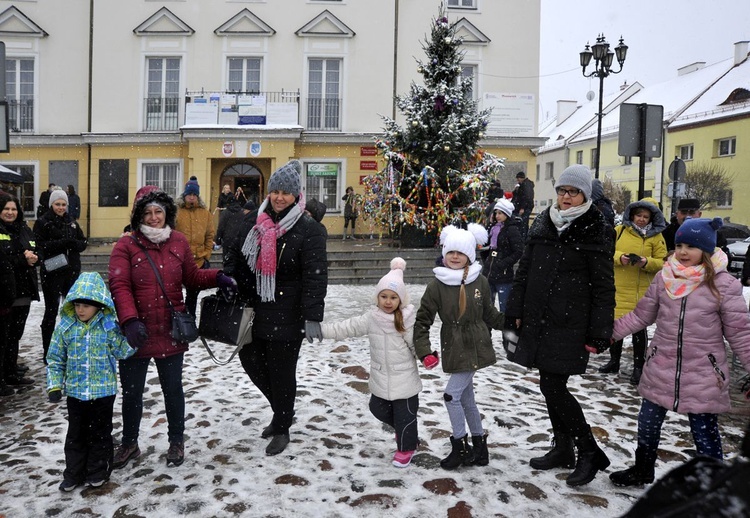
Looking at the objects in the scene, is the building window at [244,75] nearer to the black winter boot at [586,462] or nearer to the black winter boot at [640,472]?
the black winter boot at [586,462]

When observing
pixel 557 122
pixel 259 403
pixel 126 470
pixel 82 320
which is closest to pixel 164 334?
pixel 82 320

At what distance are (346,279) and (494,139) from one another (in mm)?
10581

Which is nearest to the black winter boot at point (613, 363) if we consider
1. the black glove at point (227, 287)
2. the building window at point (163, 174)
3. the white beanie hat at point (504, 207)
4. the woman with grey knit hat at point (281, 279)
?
the white beanie hat at point (504, 207)

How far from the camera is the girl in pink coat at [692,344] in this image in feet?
12.1

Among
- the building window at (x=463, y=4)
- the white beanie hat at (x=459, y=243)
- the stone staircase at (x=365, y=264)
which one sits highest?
the building window at (x=463, y=4)

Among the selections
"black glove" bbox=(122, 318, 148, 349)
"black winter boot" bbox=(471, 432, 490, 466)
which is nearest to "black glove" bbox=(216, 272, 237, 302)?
"black glove" bbox=(122, 318, 148, 349)

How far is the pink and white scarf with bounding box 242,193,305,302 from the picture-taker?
4320mm

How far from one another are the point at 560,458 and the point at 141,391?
2.88m

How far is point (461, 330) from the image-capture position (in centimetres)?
418

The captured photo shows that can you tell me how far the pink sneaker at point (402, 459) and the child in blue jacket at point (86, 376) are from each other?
6.09 ft

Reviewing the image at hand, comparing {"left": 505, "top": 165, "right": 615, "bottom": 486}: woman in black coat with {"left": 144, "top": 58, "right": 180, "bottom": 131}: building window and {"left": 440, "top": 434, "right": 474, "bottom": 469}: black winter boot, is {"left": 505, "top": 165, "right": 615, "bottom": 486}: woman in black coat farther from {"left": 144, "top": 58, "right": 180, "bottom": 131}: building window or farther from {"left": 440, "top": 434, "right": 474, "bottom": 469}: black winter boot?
{"left": 144, "top": 58, "right": 180, "bottom": 131}: building window

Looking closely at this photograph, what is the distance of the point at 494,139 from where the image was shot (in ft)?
73.6

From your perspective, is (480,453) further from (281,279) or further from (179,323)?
(179,323)

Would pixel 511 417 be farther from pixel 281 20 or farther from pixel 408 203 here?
pixel 281 20
